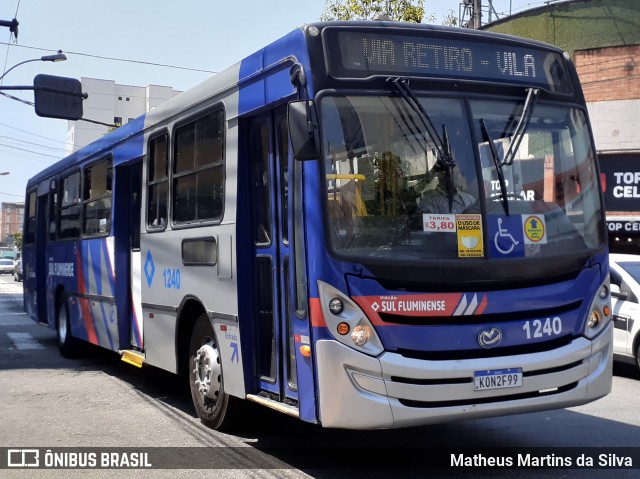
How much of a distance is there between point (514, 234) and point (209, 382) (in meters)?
3.14

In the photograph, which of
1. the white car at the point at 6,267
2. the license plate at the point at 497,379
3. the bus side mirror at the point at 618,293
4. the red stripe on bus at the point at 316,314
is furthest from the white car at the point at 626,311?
the white car at the point at 6,267

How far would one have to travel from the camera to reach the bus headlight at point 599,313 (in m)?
6.18

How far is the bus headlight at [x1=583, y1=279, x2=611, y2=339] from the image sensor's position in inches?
243

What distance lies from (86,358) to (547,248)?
9342 millimetres

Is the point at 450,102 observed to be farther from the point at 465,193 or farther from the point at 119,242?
the point at 119,242

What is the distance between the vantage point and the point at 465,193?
5.85 meters

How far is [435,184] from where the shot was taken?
5.83 m

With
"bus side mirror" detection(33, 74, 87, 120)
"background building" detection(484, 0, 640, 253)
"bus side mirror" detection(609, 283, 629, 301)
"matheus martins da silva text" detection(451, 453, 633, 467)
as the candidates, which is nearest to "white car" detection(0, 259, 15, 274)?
"background building" detection(484, 0, 640, 253)

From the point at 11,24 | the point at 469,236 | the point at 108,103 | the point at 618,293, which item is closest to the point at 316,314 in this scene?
the point at 469,236

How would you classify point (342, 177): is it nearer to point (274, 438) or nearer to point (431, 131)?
A: point (431, 131)

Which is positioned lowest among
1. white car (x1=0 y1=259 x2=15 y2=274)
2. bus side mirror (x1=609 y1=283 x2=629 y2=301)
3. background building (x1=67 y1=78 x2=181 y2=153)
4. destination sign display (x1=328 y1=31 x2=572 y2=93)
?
bus side mirror (x1=609 y1=283 x2=629 y2=301)

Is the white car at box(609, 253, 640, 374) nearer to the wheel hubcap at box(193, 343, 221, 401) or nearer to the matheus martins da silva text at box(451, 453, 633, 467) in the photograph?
the matheus martins da silva text at box(451, 453, 633, 467)

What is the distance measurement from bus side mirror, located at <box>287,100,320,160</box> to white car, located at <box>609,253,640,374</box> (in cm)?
652

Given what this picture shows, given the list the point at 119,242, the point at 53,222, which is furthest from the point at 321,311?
the point at 53,222
